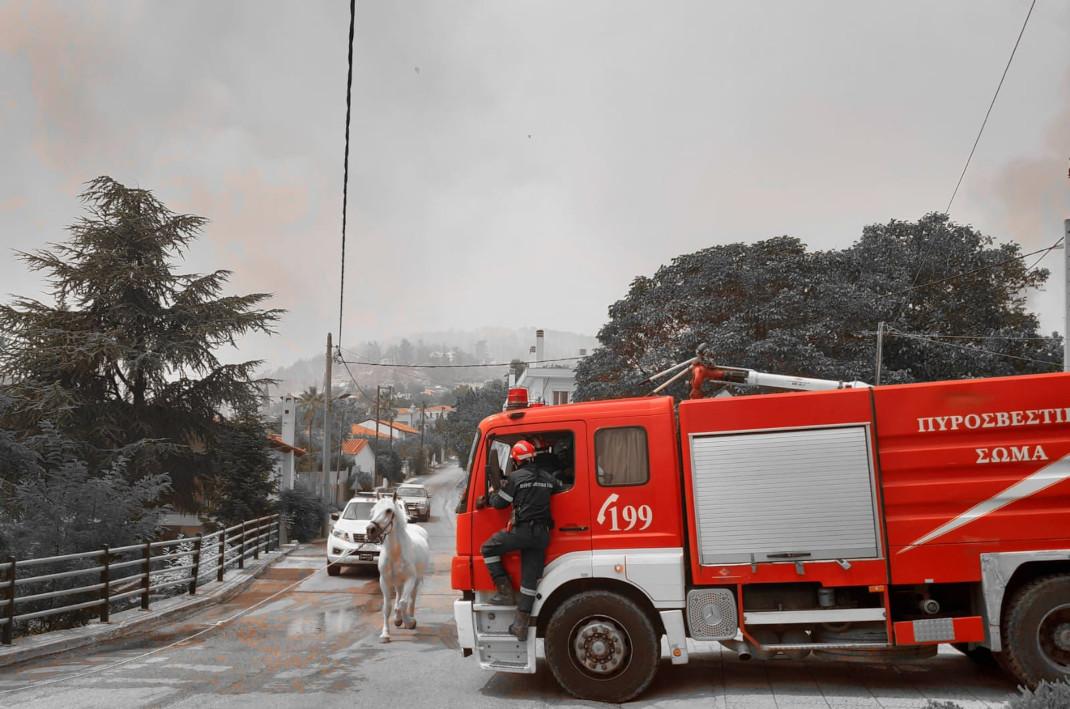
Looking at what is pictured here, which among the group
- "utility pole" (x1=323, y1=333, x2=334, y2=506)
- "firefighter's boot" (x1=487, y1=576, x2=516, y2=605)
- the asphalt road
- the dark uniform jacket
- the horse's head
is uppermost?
"utility pole" (x1=323, y1=333, x2=334, y2=506)

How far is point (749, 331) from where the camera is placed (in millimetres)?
30375

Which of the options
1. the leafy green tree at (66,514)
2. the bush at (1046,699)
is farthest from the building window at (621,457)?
the leafy green tree at (66,514)

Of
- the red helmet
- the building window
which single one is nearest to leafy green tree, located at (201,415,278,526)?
the red helmet

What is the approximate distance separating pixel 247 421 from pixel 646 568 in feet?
88.0

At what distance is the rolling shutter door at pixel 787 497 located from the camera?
7.12 meters

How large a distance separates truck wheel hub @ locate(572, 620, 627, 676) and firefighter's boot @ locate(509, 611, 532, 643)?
48cm

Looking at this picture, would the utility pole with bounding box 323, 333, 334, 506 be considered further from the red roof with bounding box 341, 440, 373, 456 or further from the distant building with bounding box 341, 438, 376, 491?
the distant building with bounding box 341, 438, 376, 491

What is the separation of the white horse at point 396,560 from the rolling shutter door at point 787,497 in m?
5.35

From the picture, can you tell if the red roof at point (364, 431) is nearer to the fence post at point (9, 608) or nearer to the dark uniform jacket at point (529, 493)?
the fence post at point (9, 608)

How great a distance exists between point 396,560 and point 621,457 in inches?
193

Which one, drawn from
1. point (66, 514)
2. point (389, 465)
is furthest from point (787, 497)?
point (389, 465)

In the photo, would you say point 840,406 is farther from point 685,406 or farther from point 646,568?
point 646,568

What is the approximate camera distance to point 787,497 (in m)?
7.20

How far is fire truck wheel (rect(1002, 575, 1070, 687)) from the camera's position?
6.80 metres
